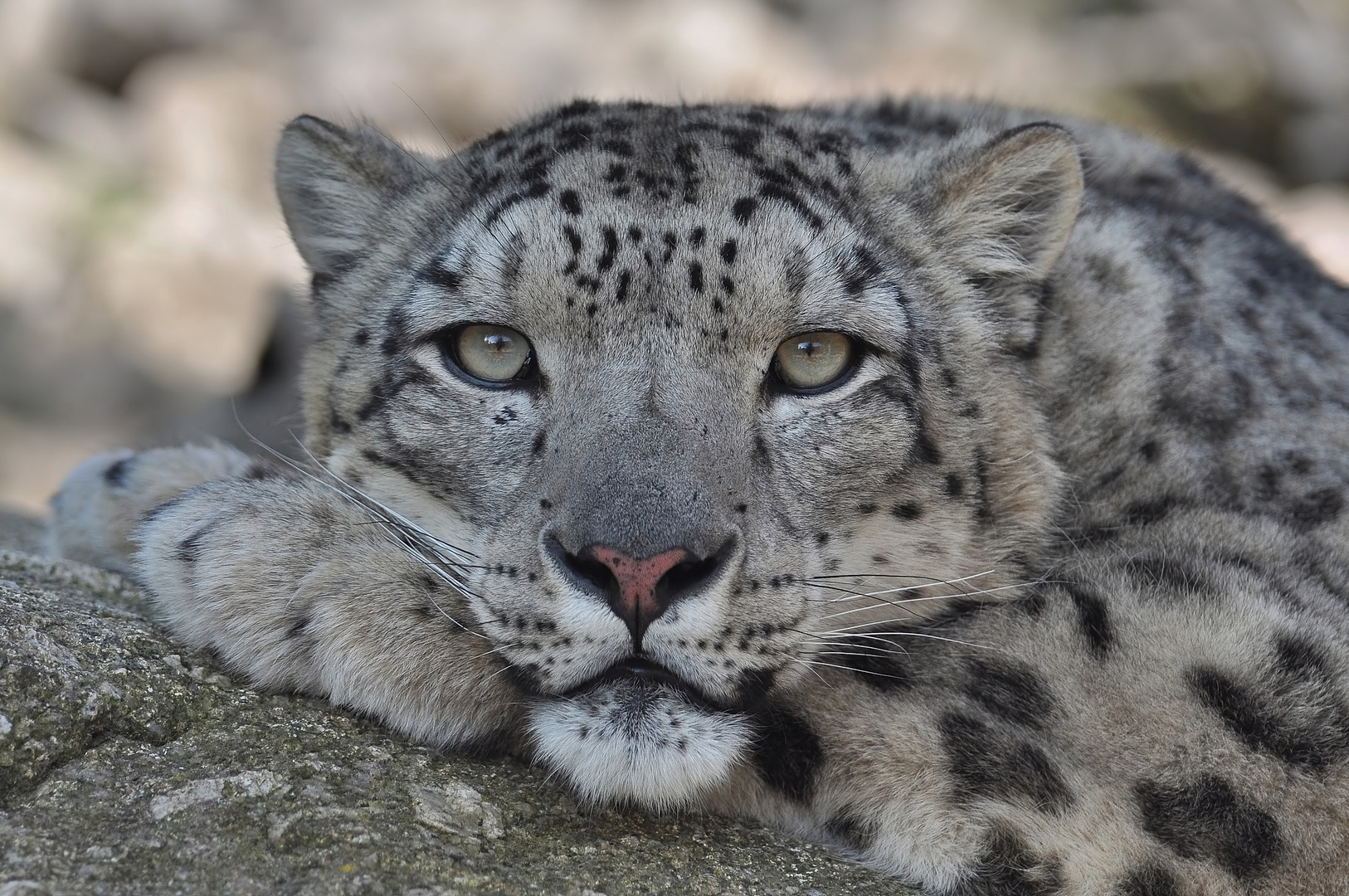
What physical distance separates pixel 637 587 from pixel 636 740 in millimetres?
331

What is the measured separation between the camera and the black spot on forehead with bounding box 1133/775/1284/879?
2793mm

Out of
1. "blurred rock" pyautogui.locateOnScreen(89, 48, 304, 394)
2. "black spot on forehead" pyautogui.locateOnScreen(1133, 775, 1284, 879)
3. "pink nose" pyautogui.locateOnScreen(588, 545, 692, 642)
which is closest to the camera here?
"pink nose" pyautogui.locateOnScreen(588, 545, 692, 642)

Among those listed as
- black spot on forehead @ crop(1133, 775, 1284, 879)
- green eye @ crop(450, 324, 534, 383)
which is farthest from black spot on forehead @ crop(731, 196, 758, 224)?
black spot on forehead @ crop(1133, 775, 1284, 879)

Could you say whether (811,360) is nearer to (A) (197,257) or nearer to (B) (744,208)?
(B) (744,208)

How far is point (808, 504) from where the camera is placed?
3.22 m

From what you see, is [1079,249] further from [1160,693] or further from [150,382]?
[150,382]

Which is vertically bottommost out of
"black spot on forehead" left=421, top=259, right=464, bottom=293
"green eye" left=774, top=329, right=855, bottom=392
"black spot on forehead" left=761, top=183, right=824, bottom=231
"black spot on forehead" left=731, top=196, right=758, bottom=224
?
"black spot on forehead" left=421, top=259, right=464, bottom=293

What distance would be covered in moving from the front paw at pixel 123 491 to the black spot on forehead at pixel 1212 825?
8.07 ft

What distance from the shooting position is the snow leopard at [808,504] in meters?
2.83

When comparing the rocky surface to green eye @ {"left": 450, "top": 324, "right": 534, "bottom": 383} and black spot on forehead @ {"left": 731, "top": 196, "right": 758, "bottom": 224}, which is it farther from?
black spot on forehead @ {"left": 731, "top": 196, "right": 758, "bottom": 224}

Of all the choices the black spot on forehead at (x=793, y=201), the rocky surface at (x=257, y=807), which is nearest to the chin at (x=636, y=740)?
the rocky surface at (x=257, y=807)

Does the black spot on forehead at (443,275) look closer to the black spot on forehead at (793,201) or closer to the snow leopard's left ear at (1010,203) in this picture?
the black spot on forehead at (793,201)

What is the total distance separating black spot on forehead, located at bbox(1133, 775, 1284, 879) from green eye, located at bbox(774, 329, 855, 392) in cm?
119

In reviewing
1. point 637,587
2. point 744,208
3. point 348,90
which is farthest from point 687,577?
point 348,90
